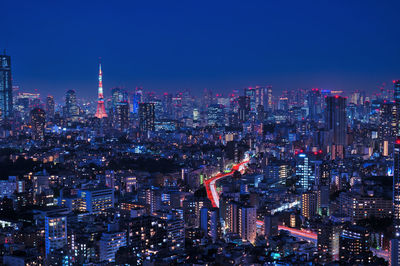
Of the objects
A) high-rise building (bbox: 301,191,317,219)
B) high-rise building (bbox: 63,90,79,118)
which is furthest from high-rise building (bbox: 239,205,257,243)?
high-rise building (bbox: 63,90,79,118)

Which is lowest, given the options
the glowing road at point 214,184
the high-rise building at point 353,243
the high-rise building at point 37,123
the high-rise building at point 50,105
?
the glowing road at point 214,184

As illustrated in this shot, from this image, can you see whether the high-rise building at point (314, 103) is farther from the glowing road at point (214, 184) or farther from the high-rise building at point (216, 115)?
the glowing road at point (214, 184)

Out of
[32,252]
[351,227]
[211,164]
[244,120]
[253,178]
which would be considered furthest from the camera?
[244,120]

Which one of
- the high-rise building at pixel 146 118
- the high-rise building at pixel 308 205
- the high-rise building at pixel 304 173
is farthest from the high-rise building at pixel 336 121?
the high-rise building at pixel 146 118

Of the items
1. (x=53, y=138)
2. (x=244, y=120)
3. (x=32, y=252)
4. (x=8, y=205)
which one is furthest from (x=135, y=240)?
(x=244, y=120)

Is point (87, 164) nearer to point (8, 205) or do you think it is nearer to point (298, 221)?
point (8, 205)
